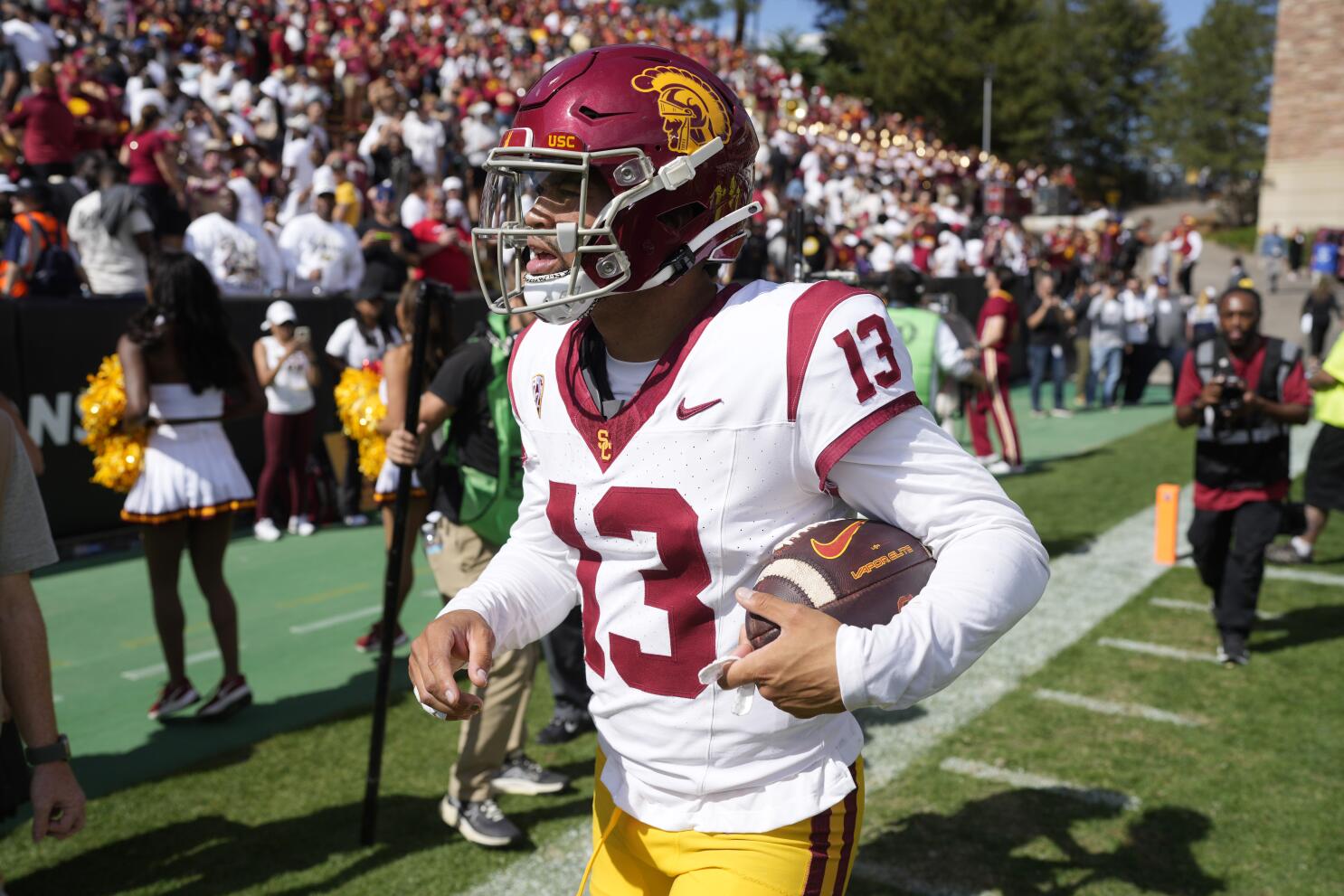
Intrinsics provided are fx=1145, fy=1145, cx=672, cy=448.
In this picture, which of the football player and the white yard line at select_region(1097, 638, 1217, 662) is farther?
the white yard line at select_region(1097, 638, 1217, 662)

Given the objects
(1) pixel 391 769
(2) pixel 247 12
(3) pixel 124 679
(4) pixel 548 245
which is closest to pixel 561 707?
(1) pixel 391 769

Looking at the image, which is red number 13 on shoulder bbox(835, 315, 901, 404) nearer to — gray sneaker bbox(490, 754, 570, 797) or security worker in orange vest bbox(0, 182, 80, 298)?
gray sneaker bbox(490, 754, 570, 797)

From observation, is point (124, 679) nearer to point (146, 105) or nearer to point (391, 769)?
point (391, 769)

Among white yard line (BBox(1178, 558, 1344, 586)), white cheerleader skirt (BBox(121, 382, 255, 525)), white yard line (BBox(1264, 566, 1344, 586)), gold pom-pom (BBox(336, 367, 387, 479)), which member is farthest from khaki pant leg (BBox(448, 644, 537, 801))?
white yard line (BBox(1264, 566, 1344, 586))

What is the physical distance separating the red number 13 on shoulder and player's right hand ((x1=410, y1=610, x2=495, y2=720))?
2.64 feet

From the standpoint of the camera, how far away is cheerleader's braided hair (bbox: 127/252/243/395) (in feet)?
17.6

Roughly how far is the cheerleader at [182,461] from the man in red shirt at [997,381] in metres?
8.07

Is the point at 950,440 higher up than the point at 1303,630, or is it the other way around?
the point at 950,440

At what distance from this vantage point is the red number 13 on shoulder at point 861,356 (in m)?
1.87

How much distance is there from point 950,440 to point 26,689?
209 cm

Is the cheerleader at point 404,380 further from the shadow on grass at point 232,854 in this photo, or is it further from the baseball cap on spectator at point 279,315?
the baseball cap on spectator at point 279,315

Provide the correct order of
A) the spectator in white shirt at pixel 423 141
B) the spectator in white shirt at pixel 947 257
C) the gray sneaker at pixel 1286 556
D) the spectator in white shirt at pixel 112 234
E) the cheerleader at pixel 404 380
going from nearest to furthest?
the cheerleader at pixel 404 380
the gray sneaker at pixel 1286 556
the spectator in white shirt at pixel 112 234
the spectator in white shirt at pixel 423 141
the spectator in white shirt at pixel 947 257

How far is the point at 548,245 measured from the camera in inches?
80.7

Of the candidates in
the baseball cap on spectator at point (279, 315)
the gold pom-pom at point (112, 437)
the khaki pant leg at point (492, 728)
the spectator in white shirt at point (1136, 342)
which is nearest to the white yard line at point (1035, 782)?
the khaki pant leg at point (492, 728)
